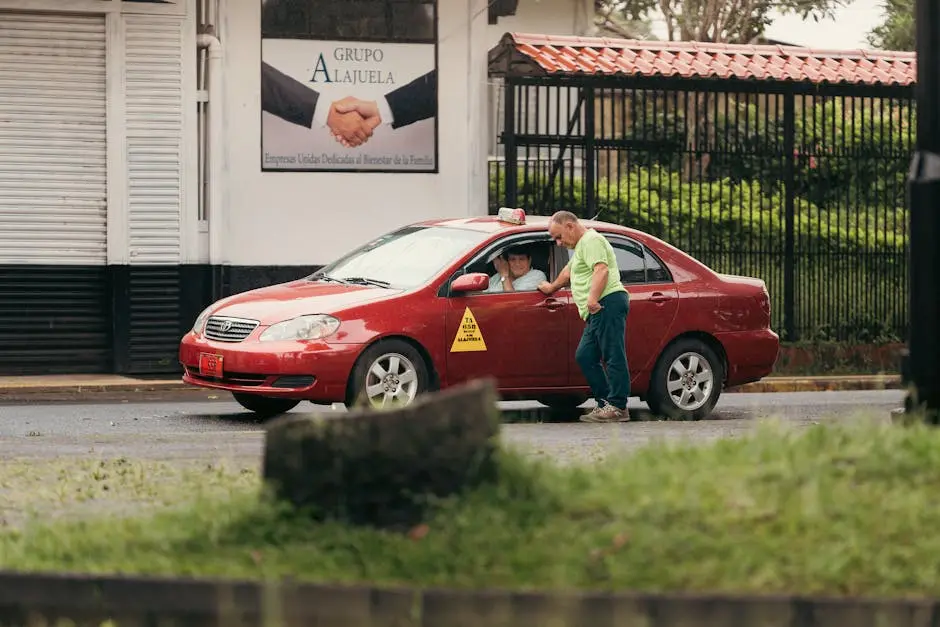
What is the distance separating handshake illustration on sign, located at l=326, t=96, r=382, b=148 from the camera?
67.5ft

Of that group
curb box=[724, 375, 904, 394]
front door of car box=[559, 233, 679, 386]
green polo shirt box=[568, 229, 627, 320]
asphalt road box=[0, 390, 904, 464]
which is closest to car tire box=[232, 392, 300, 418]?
asphalt road box=[0, 390, 904, 464]

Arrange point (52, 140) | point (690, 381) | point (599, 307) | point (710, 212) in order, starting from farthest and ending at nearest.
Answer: point (710, 212)
point (52, 140)
point (690, 381)
point (599, 307)

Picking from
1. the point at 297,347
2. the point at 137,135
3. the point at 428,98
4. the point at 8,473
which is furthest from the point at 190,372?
the point at 428,98

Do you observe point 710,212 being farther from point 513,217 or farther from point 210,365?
point 210,365

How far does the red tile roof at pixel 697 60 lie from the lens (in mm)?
20672

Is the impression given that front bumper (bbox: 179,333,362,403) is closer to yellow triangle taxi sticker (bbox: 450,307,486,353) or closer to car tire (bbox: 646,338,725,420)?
yellow triangle taxi sticker (bbox: 450,307,486,353)

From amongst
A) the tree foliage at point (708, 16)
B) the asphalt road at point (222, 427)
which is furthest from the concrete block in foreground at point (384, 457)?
the tree foliage at point (708, 16)

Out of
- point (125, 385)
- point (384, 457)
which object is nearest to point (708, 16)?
point (125, 385)

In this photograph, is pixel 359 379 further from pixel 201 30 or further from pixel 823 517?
pixel 201 30

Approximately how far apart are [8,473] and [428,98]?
12514mm

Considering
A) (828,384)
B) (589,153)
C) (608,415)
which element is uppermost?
(589,153)

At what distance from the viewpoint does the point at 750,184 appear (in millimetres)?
21500

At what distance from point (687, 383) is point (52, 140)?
8327mm

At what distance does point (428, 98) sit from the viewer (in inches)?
828
